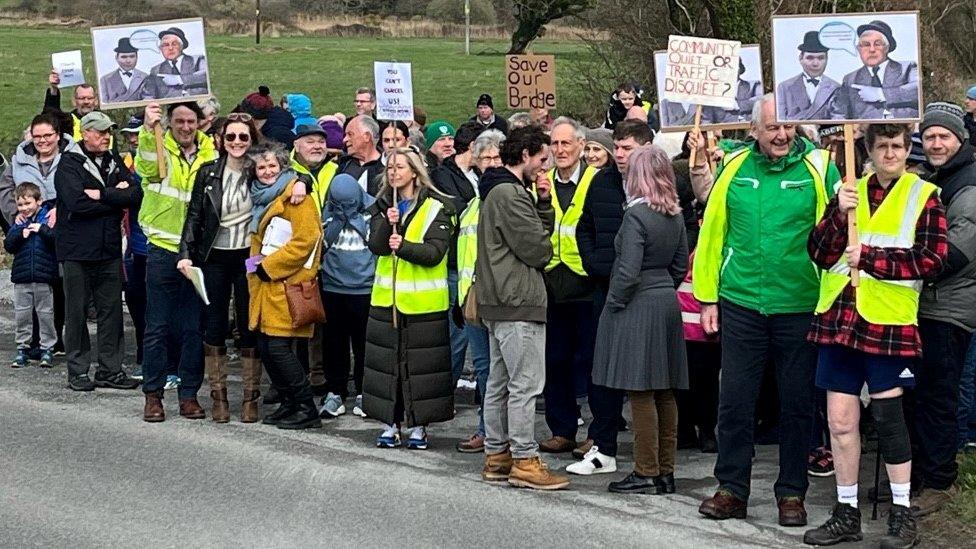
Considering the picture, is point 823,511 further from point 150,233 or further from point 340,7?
point 340,7

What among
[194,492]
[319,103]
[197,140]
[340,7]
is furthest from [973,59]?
[340,7]

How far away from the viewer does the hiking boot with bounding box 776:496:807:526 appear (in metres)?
8.35

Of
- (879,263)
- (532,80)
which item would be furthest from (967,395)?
(532,80)

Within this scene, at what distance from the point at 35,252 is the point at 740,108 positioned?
19.2ft

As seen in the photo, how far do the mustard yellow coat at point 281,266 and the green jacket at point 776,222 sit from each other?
10.9 ft

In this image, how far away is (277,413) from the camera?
11.0 m

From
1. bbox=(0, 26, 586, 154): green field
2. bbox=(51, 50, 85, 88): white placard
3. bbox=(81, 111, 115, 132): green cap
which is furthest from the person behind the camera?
bbox=(0, 26, 586, 154): green field

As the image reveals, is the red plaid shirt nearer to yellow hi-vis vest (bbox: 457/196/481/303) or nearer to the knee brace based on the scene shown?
the knee brace

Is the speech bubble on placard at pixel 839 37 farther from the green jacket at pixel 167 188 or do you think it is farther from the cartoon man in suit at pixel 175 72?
the cartoon man in suit at pixel 175 72

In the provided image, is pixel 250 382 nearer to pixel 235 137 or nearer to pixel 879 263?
pixel 235 137

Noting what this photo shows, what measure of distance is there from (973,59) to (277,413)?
2966 cm

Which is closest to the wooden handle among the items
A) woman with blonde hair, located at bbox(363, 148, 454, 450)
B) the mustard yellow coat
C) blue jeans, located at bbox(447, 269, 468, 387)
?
the mustard yellow coat

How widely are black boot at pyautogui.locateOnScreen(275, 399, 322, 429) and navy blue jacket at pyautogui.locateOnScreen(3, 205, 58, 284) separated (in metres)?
3.33

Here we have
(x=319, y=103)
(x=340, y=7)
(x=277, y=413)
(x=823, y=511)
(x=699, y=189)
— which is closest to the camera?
(x=823, y=511)
